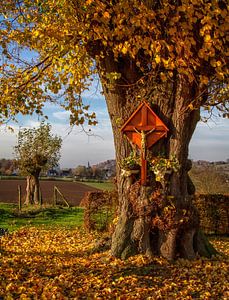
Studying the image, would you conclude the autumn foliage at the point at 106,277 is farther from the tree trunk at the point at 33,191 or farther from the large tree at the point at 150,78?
the tree trunk at the point at 33,191

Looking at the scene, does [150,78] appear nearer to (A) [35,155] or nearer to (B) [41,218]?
(B) [41,218]

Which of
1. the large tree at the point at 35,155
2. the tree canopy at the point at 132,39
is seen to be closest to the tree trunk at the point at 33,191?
the large tree at the point at 35,155

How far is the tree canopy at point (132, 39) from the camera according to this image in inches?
319

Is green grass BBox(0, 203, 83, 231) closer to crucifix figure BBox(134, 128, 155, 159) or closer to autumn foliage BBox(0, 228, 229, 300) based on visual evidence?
autumn foliage BBox(0, 228, 229, 300)

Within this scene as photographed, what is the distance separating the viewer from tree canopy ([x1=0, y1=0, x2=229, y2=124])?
26.6 ft

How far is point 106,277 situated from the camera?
7.34 meters

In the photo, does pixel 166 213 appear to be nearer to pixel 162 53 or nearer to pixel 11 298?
pixel 162 53

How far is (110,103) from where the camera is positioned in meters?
9.88

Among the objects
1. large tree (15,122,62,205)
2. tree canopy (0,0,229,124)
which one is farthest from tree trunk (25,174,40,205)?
tree canopy (0,0,229,124)

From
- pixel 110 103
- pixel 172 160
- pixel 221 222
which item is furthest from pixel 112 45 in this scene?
pixel 221 222

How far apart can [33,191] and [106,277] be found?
19.0m

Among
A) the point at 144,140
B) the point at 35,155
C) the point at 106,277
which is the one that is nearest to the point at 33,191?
the point at 35,155

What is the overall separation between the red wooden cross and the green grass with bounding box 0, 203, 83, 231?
8.09 m

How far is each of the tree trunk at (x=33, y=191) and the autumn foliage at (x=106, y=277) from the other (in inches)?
598
